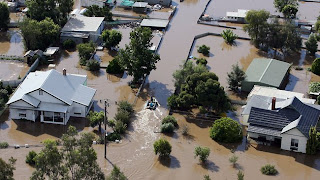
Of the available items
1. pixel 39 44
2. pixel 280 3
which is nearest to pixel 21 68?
pixel 39 44

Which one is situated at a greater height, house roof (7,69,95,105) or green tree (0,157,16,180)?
green tree (0,157,16,180)

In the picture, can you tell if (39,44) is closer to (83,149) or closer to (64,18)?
(64,18)

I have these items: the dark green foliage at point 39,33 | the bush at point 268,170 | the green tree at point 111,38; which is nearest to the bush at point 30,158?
the bush at point 268,170

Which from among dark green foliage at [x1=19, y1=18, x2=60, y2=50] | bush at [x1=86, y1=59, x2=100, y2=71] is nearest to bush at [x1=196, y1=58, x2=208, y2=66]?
bush at [x1=86, y1=59, x2=100, y2=71]

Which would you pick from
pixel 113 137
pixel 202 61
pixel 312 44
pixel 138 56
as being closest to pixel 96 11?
pixel 202 61

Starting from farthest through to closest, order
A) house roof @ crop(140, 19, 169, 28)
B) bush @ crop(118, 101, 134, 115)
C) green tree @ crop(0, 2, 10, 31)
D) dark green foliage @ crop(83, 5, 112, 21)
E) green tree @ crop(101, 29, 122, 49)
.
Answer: dark green foliage @ crop(83, 5, 112, 21)
house roof @ crop(140, 19, 169, 28)
green tree @ crop(0, 2, 10, 31)
green tree @ crop(101, 29, 122, 49)
bush @ crop(118, 101, 134, 115)

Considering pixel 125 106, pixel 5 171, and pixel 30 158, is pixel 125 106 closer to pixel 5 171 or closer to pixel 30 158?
pixel 30 158

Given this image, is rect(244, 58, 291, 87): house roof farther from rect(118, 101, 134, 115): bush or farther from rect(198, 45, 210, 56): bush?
rect(118, 101, 134, 115): bush
